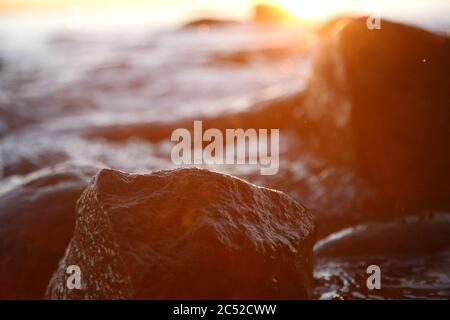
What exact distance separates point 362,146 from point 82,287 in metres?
3.41

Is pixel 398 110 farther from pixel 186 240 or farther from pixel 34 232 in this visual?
pixel 34 232

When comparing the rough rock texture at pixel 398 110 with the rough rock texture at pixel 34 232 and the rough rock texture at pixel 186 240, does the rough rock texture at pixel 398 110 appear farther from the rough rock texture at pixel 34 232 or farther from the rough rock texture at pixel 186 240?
the rough rock texture at pixel 34 232

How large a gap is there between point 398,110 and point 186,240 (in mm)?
3184

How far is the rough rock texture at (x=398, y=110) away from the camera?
484 cm

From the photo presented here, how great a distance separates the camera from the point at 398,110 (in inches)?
198

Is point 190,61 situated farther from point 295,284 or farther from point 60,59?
point 295,284

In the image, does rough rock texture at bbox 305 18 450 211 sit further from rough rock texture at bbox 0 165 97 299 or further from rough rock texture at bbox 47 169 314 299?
rough rock texture at bbox 0 165 97 299

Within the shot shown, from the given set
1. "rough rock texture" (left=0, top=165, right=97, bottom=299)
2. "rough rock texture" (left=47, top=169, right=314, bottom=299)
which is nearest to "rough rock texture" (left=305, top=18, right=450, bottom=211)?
"rough rock texture" (left=47, top=169, right=314, bottom=299)

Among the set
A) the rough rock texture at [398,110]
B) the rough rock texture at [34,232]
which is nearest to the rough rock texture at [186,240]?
the rough rock texture at [34,232]

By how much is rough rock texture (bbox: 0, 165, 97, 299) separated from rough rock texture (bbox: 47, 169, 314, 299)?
0.59 m

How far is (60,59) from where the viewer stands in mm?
19156

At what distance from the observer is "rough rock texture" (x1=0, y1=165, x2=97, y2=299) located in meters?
3.49
